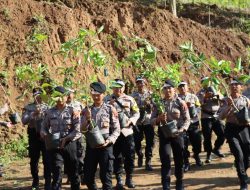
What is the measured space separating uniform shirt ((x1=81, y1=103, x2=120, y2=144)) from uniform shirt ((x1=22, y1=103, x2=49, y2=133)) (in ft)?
4.49

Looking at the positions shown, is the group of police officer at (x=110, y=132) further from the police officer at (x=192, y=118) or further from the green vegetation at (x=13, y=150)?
the green vegetation at (x=13, y=150)

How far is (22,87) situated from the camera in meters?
12.9

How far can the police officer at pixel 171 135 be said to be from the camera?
757cm

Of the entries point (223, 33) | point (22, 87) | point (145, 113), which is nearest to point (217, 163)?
point (145, 113)

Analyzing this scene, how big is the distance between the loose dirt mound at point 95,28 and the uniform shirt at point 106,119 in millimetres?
5739

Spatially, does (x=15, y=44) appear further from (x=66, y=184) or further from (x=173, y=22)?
(x=173, y=22)

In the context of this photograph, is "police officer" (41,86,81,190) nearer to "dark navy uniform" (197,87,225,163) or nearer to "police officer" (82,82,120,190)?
"police officer" (82,82,120,190)

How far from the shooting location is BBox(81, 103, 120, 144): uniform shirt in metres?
7.12

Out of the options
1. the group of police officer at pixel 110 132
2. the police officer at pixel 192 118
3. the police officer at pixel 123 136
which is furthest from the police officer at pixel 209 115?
the police officer at pixel 123 136

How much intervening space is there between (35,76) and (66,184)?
2.64 meters

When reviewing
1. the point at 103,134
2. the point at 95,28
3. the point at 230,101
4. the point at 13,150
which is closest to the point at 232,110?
the point at 230,101

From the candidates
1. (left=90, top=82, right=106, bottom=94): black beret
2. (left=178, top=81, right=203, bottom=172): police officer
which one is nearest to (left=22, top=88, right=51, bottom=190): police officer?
(left=90, top=82, right=106, bottom=94): black beret

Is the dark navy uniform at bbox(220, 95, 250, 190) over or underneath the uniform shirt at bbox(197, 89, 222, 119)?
underneath

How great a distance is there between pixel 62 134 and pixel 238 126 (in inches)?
124
